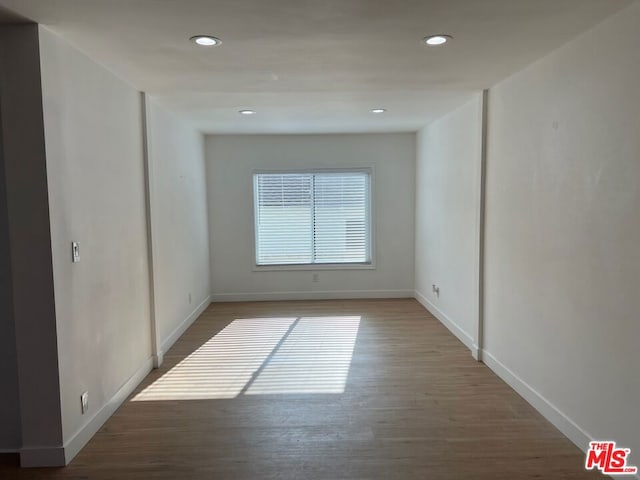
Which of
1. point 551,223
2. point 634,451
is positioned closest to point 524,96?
point 551,223

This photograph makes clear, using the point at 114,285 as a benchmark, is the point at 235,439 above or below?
below

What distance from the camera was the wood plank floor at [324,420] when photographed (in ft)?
7.98

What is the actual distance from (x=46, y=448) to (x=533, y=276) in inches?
125

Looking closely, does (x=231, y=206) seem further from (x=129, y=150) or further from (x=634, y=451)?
(x=634, y=451)

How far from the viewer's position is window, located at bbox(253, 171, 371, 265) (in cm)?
650

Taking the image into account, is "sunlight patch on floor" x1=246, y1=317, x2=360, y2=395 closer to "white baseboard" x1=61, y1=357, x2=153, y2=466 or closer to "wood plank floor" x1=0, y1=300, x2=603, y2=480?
"wood plank floor" x1=0, y1=300, x2=603, y2=480

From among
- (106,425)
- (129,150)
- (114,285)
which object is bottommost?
(106,425)

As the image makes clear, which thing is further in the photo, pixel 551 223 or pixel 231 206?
pixel 231 206

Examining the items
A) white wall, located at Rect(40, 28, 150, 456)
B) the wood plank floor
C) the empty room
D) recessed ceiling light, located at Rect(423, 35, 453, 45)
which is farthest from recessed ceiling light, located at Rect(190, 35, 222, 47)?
the wood plank floor

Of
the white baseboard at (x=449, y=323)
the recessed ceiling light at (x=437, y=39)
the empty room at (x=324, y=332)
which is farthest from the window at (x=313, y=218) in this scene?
the recessed ceiling light at (x=437, y=39)

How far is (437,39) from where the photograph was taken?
2.56 meters

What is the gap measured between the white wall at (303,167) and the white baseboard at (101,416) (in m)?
2.76

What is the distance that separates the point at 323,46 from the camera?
2662mm

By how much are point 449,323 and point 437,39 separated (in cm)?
326
